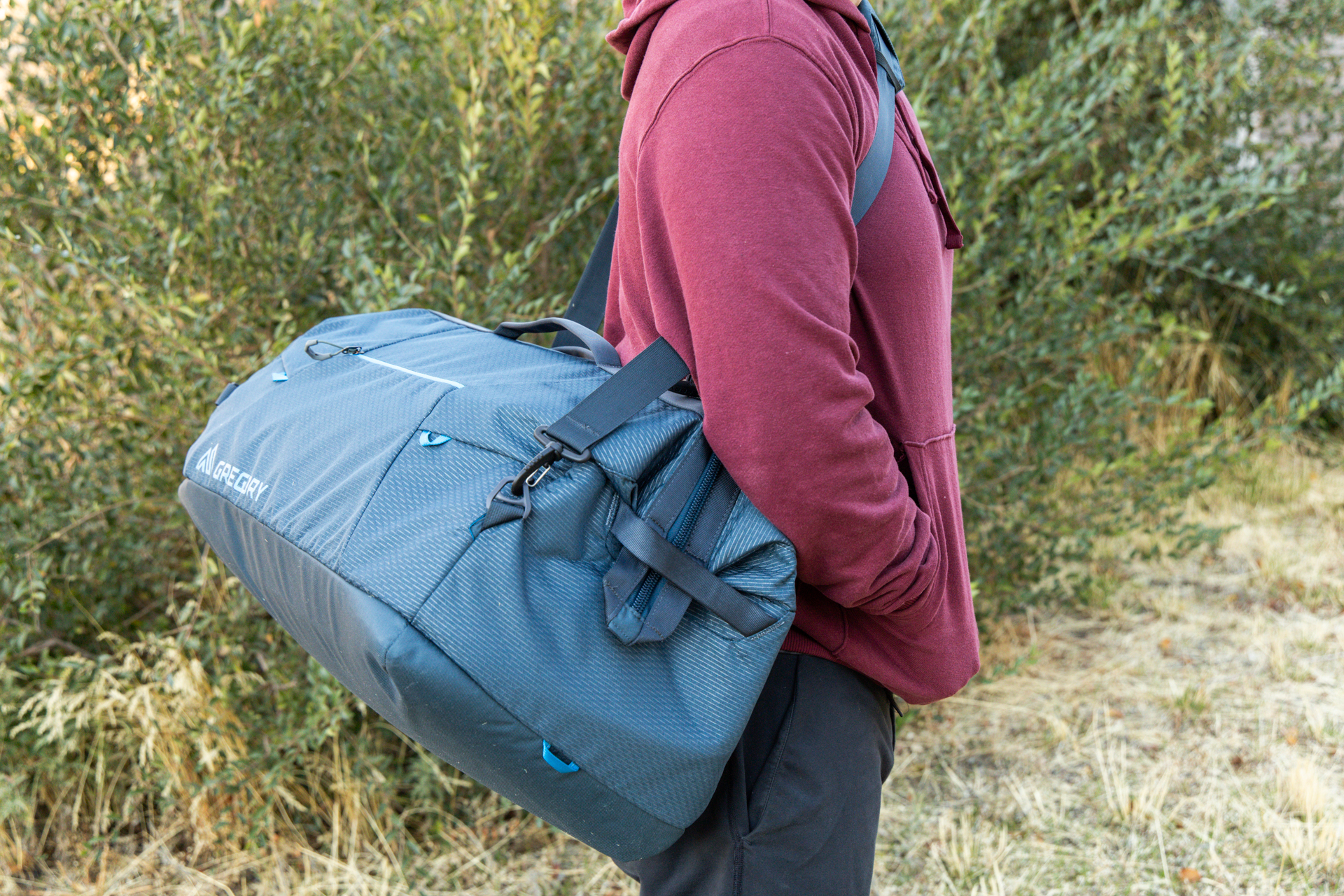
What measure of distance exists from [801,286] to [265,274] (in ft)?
6.30

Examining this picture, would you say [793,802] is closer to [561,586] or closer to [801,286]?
[561,586]

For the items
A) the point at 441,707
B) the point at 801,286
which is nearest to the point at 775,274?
the point at 801,286

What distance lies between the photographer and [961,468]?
2875 mm

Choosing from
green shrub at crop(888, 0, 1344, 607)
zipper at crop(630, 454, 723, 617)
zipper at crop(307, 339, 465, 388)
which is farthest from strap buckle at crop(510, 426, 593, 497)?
green shrub at crop(888, 0, 1344, 607)

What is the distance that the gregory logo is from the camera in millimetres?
1163

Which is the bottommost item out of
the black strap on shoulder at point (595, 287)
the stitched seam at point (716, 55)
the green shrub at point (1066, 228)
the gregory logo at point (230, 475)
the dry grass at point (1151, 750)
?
the dry grass at point (1151, 750)

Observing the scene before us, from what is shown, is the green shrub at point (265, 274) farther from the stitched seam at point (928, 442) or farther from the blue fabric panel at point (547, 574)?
the stitched seam at point (928, 442)

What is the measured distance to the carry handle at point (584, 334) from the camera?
→ 116 centimetres

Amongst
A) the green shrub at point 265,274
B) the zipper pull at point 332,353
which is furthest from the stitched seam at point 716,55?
the green shrub at point 265,274

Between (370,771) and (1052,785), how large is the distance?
1.91 metres

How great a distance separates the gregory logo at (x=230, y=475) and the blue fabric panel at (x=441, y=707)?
0.05 m

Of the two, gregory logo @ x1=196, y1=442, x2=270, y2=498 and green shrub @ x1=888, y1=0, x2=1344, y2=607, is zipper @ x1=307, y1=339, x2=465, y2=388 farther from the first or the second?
green shrub @ x1=888, y1=0, x2=1344, y2=607

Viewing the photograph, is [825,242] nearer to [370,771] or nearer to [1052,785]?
[370,771]

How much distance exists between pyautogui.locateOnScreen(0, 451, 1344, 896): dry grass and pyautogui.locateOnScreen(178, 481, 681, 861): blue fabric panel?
157cm
